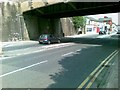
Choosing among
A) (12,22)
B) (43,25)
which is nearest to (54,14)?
(43,25)

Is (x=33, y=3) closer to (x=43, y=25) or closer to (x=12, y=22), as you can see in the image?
(x=12, y=22)

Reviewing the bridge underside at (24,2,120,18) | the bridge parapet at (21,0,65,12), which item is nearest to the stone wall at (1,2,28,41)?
the bridge parapet at (21,0,65,12)

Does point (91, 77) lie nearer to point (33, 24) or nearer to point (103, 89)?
point (103, 89)

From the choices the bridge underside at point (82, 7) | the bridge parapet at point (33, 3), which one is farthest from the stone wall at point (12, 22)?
the bridge underside at point (82, 7)

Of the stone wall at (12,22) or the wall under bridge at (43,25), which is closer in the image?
the stone wall at (12,22)

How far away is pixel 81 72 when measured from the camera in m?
11.3

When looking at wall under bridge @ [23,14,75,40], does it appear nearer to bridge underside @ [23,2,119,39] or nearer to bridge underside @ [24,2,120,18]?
bridge underside @ [23,2,119,39]

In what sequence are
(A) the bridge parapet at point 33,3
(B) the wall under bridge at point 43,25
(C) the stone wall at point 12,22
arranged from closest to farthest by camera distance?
1. (A) the bridge parapet at point 33,3
2. (C) the stone wall at point 12,22
3. (B) the wall under bridge at point 43,25

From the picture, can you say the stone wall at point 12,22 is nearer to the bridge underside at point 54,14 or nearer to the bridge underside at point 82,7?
the bridge underside at point 54,14

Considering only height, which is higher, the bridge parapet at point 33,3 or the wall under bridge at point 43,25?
the bridge parapet at point 33,3

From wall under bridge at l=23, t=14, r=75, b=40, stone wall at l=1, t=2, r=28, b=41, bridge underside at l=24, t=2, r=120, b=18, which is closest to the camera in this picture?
bridge underside at l=24, t=2, r=120, b=18

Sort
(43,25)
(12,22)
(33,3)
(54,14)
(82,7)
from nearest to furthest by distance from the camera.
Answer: (82,7) < (33,3) < (12,22) < (54,14) < (43,25)

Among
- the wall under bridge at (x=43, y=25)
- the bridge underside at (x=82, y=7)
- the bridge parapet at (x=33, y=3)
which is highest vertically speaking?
the bridge parapet at (x=33, y=3)

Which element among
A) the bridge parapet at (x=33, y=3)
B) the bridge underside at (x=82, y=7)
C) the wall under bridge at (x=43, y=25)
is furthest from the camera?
the wall under bridge at (x=43, y=25)
